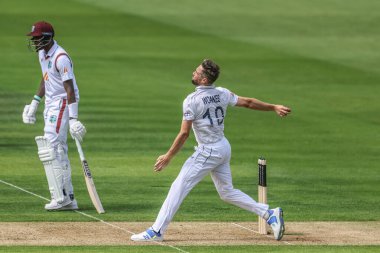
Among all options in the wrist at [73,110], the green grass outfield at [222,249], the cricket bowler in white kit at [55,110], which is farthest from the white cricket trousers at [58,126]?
the green grass outfield at [222,249]

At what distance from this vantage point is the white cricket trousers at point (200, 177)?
1497 centimetres

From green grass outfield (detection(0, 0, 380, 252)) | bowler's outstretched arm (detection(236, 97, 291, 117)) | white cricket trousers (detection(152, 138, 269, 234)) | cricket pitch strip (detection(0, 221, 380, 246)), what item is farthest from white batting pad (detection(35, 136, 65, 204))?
bowler's outstretched arm (detection(236, 97, 291, 117))

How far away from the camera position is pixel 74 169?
69.6 feet

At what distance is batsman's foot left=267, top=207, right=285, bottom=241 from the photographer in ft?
49.8

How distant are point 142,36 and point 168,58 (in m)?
4.62

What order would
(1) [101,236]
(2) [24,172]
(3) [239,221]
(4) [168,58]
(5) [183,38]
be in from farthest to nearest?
(5) [183,38] → (4) [168,58] → (2) [24,172] → (3) [239,221] → (1) [101,236]

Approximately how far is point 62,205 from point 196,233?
2.42 metres

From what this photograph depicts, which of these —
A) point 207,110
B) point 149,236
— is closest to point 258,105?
point 207,110

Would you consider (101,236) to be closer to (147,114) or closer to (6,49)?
(147,114)

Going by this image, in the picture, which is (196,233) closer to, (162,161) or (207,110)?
(162,161)

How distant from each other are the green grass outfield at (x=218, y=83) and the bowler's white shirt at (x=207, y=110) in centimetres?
146

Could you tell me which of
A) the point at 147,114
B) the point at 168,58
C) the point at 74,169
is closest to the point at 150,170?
the point at 74,169

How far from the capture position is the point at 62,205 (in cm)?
1720

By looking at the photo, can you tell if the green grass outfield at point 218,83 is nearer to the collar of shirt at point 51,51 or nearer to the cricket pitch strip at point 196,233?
the cricket pitch strip at point 196,233
